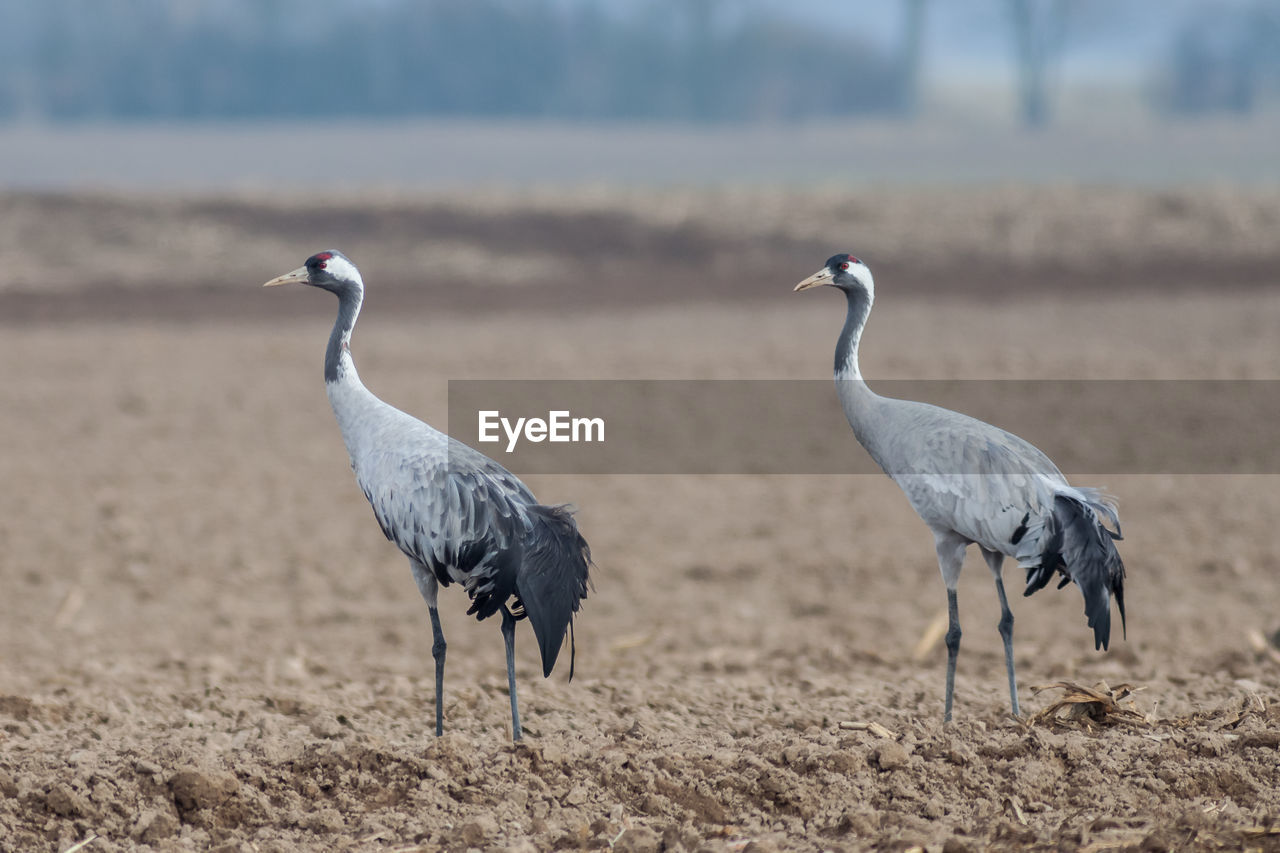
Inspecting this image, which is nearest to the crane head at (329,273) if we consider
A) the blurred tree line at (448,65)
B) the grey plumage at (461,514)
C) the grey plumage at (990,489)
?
the grey plumage at (461,514)

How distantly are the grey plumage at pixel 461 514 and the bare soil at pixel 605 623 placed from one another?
0.73m

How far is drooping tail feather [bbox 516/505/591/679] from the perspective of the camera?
17.2ft

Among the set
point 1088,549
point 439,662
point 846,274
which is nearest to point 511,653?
point 439,662

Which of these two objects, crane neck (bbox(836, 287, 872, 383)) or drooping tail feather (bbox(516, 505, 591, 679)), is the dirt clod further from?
crane neck (bbox(836, 287, 872, 383))

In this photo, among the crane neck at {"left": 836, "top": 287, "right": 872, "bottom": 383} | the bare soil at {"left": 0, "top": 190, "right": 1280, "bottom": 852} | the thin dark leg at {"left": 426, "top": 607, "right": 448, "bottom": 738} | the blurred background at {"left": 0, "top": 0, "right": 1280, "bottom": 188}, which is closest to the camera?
the crane neck at {"left": 836, "top": 287, "right": 872, "bottom": 383}

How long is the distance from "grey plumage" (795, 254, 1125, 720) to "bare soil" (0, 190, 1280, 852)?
760 mm

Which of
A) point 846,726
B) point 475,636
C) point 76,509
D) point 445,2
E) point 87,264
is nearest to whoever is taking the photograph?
point 846,726

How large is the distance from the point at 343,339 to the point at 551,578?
1185 mm

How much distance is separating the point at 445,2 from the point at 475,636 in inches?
3033

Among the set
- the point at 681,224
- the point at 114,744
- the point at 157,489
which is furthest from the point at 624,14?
the point at 114,744

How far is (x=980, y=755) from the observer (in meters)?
5.54

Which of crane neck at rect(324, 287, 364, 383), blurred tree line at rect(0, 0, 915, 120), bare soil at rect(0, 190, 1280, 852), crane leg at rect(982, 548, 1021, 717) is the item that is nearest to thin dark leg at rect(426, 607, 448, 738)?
bare soil at rect(0, 190, 1280, 852)

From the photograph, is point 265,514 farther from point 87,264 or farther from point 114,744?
point 87,264

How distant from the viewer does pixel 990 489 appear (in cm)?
537
